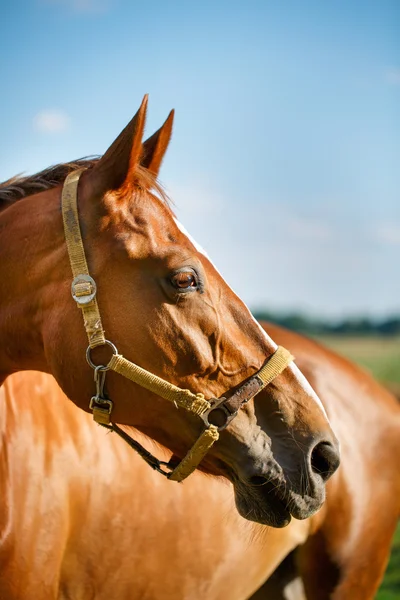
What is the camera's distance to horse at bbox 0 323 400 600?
108 inches

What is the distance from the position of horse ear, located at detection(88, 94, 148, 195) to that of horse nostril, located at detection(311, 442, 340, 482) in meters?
1.24

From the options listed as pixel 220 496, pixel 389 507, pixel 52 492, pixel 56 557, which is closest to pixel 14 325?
pixel 52 492

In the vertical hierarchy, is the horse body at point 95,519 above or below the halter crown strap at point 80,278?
below

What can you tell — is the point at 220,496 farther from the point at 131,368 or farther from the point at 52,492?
the point at 131,368

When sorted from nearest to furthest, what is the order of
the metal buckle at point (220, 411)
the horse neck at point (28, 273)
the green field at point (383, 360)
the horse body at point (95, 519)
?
the metal buckle at point (220, 411)
the horse neck at point (28, 273)
the horse body at point (95, 519)
the green field at point (383, 360)

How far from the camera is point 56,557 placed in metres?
2.78

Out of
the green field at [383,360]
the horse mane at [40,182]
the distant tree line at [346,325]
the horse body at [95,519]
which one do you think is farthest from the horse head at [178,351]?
the distant tree line at [346,325]

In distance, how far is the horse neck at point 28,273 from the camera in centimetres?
247

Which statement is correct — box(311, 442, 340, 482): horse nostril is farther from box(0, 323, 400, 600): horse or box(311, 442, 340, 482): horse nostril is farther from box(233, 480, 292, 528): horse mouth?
box(0, 323, 400, 600): horse

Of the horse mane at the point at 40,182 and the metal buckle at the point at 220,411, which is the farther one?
the horse mane at the point at 40,182

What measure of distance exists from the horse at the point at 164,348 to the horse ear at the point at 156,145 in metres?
0.33

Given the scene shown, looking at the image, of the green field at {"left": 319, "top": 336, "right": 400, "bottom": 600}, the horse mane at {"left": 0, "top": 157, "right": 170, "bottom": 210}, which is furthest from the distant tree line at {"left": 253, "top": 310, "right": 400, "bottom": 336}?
the horse mane at {"left": 0, "top": 157, "right": 170, "bottom": 210}

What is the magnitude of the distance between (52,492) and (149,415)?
29.0 inches

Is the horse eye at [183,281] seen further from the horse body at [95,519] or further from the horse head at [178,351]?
the horse body at [95,519]
